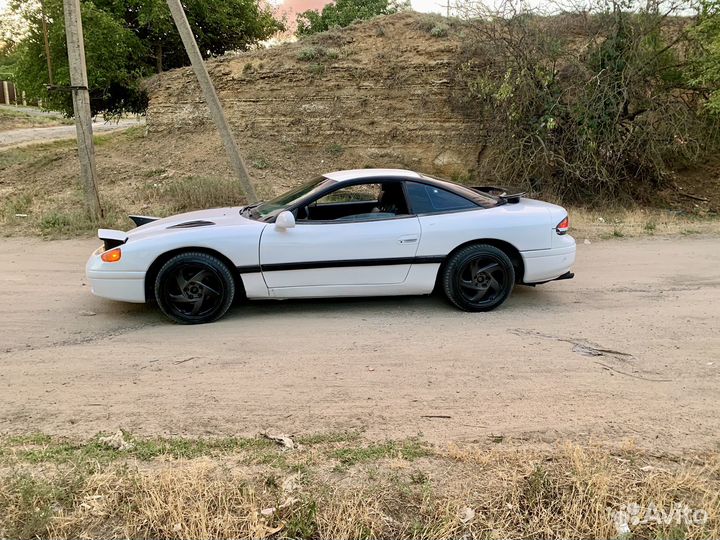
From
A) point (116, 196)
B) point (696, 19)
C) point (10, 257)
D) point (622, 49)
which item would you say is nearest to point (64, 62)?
point (116, 196)

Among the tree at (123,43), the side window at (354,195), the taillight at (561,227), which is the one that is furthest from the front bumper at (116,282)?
the tree at (123,43)

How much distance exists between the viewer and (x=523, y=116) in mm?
13219

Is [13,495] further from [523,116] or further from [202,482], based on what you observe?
[523,116]

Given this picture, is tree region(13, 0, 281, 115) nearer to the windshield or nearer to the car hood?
the car hood

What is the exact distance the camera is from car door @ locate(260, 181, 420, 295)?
5.55 meters

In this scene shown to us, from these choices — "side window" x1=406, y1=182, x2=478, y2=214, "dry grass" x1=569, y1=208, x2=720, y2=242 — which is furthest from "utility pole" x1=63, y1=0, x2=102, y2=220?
"dry grass" x1=569, y1=208, x2=720, y2=242

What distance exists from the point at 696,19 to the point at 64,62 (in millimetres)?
16961

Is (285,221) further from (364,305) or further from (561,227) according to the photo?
(561,227)

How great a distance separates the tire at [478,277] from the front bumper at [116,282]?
301cm

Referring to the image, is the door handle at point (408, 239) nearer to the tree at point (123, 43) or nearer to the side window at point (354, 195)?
the side window at point (354, 195)

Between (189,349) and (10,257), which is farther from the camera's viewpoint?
(10,257)

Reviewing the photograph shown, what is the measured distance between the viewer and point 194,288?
5531mm

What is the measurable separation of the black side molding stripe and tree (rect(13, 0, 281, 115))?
14535 millimetres

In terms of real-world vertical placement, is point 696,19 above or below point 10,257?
above
